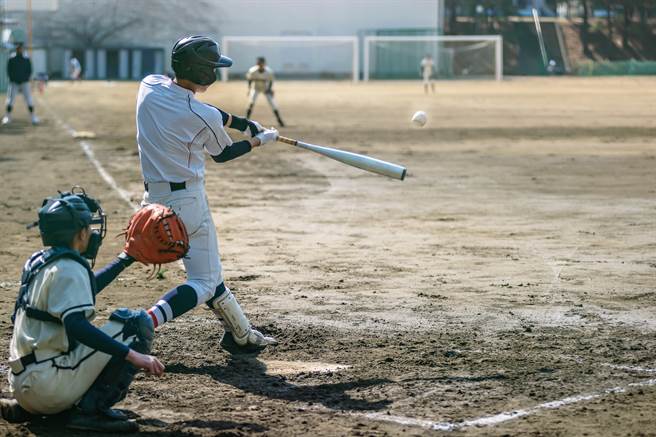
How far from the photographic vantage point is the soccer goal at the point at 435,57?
6725cm

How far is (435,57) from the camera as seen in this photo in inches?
2726

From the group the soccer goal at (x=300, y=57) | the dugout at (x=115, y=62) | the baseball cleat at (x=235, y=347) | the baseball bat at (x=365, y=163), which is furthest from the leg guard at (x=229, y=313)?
the dugout at (x=115, y=62)

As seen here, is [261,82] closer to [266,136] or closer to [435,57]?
[266,136]

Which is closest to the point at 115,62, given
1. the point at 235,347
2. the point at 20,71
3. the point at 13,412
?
the point at 20,71

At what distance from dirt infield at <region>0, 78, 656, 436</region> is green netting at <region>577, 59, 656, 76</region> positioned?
47499 mm

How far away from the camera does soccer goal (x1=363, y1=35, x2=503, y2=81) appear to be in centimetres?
6725

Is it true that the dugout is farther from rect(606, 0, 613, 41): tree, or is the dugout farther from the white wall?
rect(606, 0, 613, 41): tree

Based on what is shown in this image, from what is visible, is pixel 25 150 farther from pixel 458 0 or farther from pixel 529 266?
pixel 458 0

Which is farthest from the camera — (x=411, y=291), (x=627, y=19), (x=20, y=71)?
(x=627, y=19)

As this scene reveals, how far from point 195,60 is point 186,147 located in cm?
54

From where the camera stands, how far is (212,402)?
593cm

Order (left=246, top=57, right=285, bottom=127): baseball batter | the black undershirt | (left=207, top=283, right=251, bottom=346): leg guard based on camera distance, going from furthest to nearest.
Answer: (left=246, top=57, right=285, bottom=127): baseball batter, (left=207, top=283, right=251, bottom=346): leg guard, the black undershirt

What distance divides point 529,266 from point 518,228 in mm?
2218

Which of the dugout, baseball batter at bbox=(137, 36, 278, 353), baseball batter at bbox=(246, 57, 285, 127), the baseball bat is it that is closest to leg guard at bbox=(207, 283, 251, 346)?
baseball batter at bbox=(137, 36, 278, 353)
